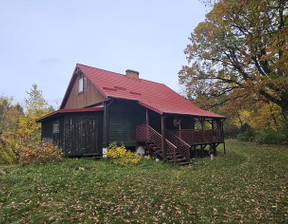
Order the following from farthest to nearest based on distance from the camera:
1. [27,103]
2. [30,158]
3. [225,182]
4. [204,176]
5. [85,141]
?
[27,103] < [85,141] < [30,158] < [204,176] < [225,182]

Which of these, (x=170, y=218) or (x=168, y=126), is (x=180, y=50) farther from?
(x=170, y=218)

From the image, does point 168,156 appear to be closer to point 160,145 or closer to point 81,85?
point 160,145

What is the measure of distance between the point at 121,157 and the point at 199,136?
699 centimetres

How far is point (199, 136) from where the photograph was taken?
14969mm

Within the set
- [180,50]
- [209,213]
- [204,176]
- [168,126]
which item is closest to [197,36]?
[180,50]

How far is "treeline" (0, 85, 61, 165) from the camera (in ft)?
32.0

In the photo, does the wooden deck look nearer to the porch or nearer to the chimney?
the porch

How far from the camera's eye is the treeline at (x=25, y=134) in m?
9.75

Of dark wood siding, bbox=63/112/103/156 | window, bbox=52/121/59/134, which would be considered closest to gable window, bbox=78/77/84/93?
window, bbox=52/121/59/134

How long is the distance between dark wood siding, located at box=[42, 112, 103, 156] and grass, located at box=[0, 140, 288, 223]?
11.8 feet

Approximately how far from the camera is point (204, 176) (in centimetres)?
879

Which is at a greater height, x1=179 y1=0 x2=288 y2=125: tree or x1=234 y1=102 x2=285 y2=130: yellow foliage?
x1=179 y1=0 x2=288 y2=125: tree

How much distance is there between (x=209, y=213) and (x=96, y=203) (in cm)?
308

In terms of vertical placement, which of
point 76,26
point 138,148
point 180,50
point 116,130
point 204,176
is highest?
point 76,26
